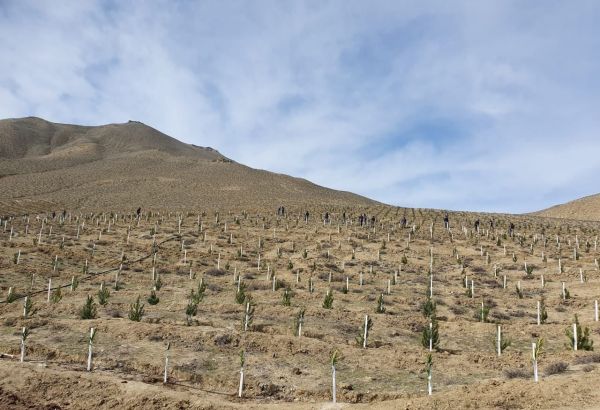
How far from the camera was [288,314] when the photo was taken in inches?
904

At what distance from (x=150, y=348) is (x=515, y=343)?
1423 cm

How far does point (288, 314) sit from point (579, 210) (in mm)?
112400

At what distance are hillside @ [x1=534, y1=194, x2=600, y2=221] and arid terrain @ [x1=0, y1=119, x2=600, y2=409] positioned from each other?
181 ft

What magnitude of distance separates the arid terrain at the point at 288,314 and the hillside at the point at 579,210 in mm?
55272

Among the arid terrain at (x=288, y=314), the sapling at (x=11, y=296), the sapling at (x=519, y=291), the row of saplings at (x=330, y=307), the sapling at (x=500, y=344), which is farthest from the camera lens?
the sapling at (x=519, y=291)

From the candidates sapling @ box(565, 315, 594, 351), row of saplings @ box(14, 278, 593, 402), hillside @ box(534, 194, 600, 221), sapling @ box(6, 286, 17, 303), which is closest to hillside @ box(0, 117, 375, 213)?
hillside @ box(534, 194, 600, 221)

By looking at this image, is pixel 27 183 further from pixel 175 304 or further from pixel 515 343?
pixel 515 343

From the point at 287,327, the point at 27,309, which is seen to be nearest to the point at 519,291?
the point at 287,327

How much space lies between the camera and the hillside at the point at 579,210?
107 m

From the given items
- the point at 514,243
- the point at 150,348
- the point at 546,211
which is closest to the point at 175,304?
the point at 150,348

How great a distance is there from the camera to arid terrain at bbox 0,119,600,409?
1388 cm

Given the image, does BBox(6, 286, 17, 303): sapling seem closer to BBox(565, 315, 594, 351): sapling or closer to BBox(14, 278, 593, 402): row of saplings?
BBox(14, 278, 593, 402): row of saplings

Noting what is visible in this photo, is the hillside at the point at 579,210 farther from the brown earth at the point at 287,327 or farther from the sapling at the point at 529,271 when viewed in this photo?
the sapling at the point at 529,271

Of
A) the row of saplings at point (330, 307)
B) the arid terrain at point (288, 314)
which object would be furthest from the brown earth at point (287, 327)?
the row of saplings at point (330, 307)
